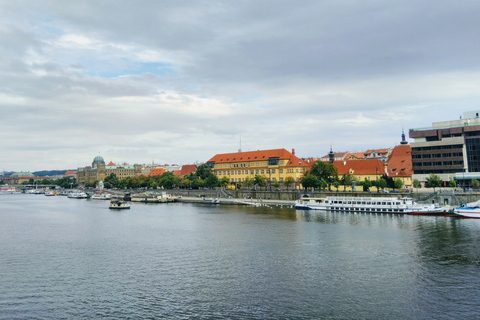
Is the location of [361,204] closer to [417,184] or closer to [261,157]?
[417,184]

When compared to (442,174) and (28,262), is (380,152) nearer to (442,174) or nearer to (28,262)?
(442,174)

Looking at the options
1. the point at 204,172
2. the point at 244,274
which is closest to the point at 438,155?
the point at 204,172

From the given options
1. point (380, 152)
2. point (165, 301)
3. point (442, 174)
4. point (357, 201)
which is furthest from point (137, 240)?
point (380, 152)

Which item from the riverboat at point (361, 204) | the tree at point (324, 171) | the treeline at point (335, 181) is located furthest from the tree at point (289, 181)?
the riverboat at point (361, 204)

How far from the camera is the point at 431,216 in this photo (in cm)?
6175

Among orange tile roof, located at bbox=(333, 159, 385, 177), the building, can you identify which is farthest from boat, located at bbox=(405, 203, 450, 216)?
orange tile roof, located at bbox=(333, 159, 385, 177)

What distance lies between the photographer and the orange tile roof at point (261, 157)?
371 feet

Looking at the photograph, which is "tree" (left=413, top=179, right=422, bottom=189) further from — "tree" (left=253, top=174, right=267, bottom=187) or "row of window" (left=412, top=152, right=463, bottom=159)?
"tree" (left=253, top=174, right=267, bottom=187)

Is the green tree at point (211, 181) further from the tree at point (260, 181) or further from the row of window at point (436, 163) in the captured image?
the row of window at point (436, 163)

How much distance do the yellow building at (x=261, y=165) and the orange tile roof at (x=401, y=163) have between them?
75.5 feet

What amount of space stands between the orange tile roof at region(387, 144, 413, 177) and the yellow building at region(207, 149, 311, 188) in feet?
75.5

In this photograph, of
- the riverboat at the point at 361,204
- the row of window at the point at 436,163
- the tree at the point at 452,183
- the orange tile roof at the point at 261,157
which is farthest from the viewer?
the orange tile roof at the point at 261,157

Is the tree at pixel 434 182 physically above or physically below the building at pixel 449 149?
below

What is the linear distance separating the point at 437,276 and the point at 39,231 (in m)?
45.8
